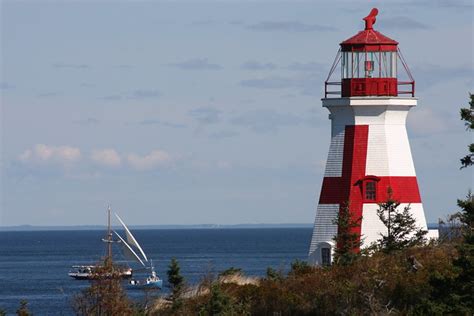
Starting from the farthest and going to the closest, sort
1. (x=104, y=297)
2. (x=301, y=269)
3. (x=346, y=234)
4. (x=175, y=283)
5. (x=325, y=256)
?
(x=325, y=256)
(x=346, y=234)
(x=175, y=283)
(x=301, y=269)
(x=104, y=297)

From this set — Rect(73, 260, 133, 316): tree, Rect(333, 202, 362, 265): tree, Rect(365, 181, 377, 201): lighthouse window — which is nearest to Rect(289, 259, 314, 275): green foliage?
Rect(333, 202, 362, 265): tree

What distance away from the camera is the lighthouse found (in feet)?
103

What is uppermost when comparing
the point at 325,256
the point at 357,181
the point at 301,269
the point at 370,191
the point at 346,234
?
the point at 357,181

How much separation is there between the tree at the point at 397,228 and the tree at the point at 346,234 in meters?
0.58

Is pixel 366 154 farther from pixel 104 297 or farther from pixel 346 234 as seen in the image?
pixel 104 297

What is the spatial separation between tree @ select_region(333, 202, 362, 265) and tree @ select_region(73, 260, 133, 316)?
7211mm

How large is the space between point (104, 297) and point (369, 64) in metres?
11.7

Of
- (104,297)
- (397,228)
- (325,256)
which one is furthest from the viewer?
(325,256)

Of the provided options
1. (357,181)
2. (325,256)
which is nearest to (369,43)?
(357,181)

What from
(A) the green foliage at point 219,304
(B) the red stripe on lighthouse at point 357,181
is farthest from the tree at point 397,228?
(A) the green foliage at point 219,304

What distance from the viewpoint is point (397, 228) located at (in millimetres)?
29844

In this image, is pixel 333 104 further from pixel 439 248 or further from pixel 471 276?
pixel 471 276

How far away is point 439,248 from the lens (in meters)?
26.8

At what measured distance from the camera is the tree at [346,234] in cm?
3008
